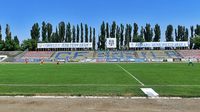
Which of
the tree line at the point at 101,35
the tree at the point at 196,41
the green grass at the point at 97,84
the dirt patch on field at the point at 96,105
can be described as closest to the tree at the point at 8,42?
the tree line at the point at 101,35

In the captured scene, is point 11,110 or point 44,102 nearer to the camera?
point 11,110

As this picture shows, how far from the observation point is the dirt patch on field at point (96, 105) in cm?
1162

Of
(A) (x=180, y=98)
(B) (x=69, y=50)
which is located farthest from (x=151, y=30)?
(A) (x=180, y=98)

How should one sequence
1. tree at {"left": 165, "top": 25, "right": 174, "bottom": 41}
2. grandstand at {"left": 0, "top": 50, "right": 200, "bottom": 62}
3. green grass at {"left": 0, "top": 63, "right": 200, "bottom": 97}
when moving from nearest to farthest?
green grass at {"left": 0, "top": 63, "right": 200, "bottom": 97}
grandstand at {"left": 0, "top": 50, "right": 200, "bottom": 62}
tree at {"left": 165, "top": 25, "right": 174, "bottom": 41}

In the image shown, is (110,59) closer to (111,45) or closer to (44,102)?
(111,45)

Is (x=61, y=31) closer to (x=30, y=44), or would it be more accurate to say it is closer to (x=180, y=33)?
(x=30, y=44)

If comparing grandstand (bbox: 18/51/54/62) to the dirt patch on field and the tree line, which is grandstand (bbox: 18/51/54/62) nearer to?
the tree line

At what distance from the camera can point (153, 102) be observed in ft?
44.0

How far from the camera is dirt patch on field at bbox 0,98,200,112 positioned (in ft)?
38.1

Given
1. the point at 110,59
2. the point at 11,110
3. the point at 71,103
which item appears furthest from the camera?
the point at 110,59

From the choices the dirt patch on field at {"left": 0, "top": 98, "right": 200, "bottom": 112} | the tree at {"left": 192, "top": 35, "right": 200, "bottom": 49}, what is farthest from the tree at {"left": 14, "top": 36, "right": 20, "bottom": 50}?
the dirt patch on field at {"left": 0, "top": 98, "right": 200, "bottom": 112}

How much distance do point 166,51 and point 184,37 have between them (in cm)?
1862

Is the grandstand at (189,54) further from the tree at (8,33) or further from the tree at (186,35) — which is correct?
the tree at (8,33)

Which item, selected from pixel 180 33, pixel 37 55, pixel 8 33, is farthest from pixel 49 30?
pixel 180 33
